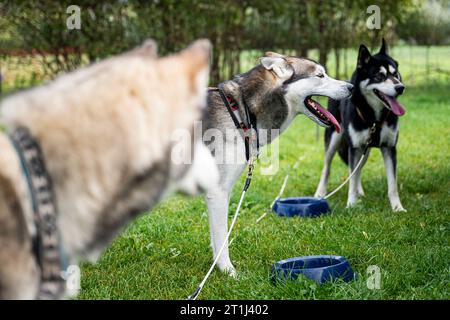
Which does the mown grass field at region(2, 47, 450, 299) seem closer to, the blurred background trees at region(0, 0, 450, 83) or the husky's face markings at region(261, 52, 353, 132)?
the husky's face markings at region(261, 52, 353, 132)

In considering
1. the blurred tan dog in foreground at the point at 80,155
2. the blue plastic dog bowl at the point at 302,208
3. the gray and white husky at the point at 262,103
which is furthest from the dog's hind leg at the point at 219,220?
the blurred tan dog in foreground at the point at 80,155

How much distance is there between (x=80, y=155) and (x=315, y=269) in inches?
77.5

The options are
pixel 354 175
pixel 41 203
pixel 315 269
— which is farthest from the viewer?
pixel 354 175

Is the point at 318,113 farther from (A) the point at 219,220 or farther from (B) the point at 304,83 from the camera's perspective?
(A) the point at 219,220

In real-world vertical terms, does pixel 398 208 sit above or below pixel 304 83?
below

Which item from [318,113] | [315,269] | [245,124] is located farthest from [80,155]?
[318,113]

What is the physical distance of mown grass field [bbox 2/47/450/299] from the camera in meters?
3.39

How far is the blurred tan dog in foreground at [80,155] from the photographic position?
5.79 ft

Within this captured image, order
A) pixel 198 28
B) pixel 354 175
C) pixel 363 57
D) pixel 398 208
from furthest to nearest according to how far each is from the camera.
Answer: pixel 198 28 → pixel 354 175 → pixel 363 57 → pixel 398 208

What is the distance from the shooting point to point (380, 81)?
5207 mm

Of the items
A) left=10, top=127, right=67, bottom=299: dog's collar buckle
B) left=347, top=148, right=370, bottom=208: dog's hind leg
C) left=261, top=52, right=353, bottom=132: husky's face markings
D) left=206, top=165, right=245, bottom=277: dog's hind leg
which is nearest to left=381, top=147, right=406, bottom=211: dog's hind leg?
left=347, top=148, right=370, bottom=208: dog's hind leg

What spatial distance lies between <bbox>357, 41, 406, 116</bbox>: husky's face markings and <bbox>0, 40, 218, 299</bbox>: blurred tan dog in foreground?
11.9 ft

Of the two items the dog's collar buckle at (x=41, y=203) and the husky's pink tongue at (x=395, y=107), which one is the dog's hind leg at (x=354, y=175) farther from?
the dog's collar buckle at (x=41, y=203)

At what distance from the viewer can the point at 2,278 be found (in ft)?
5.79
